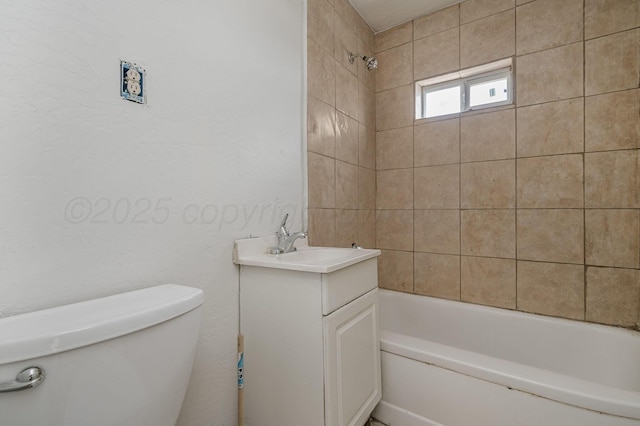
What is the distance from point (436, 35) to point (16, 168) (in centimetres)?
237

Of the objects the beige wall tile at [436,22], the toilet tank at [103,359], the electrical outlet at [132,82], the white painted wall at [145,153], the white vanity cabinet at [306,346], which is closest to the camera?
the toilet tank at [103,359]

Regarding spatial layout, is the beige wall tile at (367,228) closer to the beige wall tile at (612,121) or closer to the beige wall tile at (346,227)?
the beige wall tile at (346,227)

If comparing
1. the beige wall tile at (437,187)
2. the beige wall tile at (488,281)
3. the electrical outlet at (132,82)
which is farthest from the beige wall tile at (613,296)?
the electrical outlet at (132,82)

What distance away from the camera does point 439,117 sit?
1988 millimetres

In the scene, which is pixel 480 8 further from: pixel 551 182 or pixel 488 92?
pixel 551 182

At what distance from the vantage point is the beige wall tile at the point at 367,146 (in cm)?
206

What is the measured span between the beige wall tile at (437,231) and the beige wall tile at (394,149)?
411 millimetres

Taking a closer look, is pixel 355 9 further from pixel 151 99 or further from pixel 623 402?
pixel 623 402

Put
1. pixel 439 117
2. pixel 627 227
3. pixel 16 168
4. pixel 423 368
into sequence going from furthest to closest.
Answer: pixel 439 117 < pixel 627 227 < pixel 423 368 < pixel 16 168

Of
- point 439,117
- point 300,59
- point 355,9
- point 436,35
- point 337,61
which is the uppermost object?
point 355,9

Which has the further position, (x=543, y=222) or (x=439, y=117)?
(x=439, y=117)

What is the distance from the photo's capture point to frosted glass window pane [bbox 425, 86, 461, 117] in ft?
6.69

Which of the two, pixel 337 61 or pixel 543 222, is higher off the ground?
pixel 337 61

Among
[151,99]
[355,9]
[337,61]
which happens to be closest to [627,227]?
[337,61]
